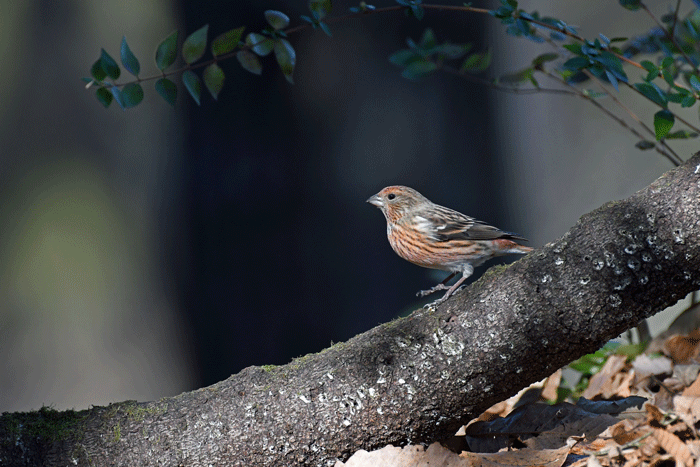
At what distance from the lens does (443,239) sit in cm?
323

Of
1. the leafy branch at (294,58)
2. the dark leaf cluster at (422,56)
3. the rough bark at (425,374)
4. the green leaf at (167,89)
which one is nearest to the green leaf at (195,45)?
the leafy branch at (294,58)

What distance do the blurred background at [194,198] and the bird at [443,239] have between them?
6.20 feet

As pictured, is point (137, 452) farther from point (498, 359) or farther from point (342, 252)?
point (342, 252)

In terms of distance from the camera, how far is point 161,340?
5418 mm

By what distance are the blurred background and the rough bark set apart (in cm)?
307

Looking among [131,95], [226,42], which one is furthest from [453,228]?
[131,95]

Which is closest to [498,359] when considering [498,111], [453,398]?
[453,398]

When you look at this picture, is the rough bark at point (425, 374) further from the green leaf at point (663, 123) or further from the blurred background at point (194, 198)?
the blurred background at point (194, 198)

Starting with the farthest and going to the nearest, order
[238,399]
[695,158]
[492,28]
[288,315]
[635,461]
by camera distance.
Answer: [492,28], [288,315], [238,399], [695,158], [635,461]

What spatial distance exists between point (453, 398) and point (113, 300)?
4.38 metres

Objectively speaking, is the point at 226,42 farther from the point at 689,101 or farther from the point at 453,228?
the point at 689,101

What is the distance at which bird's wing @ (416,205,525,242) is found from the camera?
3.15 meters

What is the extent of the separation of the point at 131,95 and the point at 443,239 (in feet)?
5.82

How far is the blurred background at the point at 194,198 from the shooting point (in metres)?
5.19
